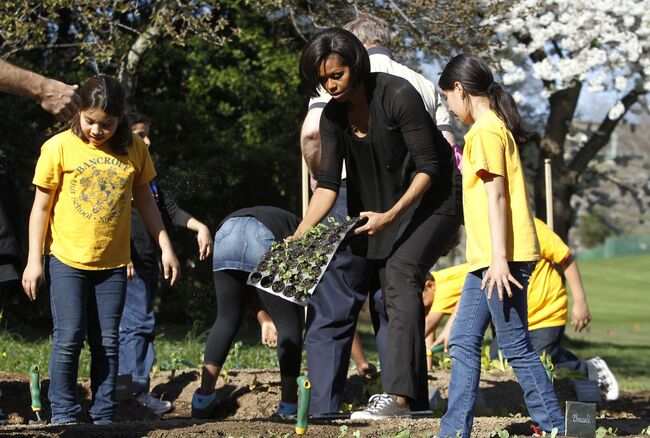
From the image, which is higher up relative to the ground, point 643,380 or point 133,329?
point 133,329

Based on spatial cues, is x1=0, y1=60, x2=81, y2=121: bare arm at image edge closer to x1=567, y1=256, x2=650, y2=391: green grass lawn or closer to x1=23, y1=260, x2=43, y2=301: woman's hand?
x1=23, y1=260, x2=43, y2=301: woman's hand

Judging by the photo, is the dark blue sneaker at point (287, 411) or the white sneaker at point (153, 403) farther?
the white sneaker at point (153, 403)

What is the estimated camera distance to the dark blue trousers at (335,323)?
5152 millimetres

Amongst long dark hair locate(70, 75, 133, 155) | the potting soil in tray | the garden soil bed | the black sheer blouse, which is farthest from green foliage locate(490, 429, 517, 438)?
long dark hair locate(70, 75, 133, 155)

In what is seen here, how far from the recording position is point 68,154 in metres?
4.67

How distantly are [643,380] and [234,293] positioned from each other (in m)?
6.89

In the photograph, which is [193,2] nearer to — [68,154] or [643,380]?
[68,154]

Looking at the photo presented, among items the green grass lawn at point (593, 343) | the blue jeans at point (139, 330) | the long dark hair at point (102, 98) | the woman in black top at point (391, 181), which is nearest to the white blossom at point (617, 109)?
the green grass lawn at point (593, 343)

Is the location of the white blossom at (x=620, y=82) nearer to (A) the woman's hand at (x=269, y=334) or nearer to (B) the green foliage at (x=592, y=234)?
(A) the woman's hand at (x=269, y=334)

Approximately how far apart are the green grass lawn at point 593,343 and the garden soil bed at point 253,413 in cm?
58

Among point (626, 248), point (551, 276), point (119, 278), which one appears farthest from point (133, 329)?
point (626, 248)

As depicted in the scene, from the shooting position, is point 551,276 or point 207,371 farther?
point 551,276

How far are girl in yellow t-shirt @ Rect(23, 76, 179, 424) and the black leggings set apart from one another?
0.79 meters

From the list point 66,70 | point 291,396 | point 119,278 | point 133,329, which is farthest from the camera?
point 66,70
